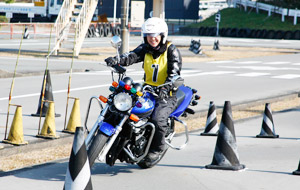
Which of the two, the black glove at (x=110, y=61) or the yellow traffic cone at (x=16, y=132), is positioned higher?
the black glove at (x=110, y=61)

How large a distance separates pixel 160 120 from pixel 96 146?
108 cm

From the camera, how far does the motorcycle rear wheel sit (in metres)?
6.89

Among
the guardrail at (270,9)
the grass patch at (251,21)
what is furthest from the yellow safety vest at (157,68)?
the guardrail at (270,9)

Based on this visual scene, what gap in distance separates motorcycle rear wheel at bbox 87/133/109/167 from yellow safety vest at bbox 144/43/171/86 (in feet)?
4.45

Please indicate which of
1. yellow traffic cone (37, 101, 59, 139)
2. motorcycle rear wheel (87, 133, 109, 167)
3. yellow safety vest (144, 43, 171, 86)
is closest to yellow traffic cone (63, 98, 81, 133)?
yellow traffic cone (37, 101, 59, 139)

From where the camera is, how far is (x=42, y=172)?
7.89 m

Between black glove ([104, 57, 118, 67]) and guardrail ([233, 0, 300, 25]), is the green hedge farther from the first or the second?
black glove ([104, 57, 118, 67])

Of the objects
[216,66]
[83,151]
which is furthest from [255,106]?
[216,66]

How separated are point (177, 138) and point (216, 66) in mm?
17562

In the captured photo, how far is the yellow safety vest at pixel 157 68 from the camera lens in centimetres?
810

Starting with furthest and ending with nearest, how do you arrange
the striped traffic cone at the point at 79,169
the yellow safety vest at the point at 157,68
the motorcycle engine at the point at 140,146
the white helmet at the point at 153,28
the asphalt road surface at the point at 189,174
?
the yellow safety vest at the point at 157,68, the white helmet at the point at 153,28, the motorcycle engine at the point at 140,146, the asphalt road surface at the point at 189,174, the striped traffic cone at the point at 79,169

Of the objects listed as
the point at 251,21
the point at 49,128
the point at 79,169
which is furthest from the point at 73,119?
the point at 251,21

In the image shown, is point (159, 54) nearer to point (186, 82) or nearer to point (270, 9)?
point (186, 82)

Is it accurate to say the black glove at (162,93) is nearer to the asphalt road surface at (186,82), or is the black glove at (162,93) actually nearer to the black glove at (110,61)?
the black glove at (110,61)
